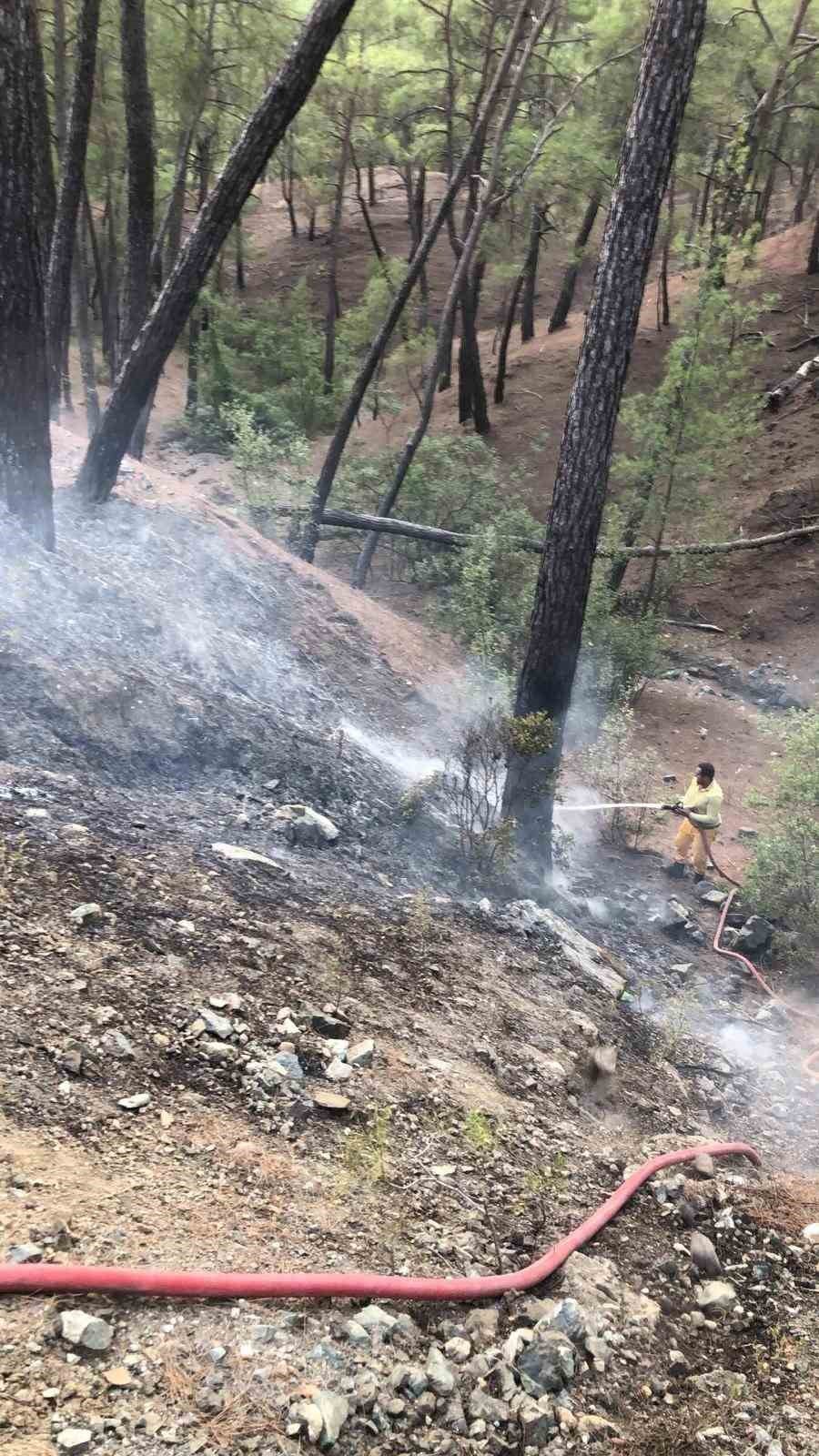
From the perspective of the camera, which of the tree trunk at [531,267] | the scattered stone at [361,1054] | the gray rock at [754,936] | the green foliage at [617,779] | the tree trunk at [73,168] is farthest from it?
the tree trunk at [531,267]

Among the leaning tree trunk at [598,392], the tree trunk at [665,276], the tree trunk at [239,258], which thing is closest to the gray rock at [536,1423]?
the leaning tree trunk at [598,392]

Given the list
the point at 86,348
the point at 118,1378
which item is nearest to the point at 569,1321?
the point at 118,1378

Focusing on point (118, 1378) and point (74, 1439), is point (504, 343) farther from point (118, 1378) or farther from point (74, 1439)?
point (74, 1439)

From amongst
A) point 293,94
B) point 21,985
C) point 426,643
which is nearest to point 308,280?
point 426,643

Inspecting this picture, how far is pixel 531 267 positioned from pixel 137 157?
14.0 metres

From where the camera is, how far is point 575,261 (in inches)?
802

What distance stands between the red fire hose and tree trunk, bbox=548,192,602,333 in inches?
761

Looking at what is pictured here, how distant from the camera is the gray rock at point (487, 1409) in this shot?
8.20 ft

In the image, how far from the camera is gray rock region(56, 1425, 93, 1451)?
198cm

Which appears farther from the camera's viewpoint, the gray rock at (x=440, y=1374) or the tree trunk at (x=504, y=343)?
the tree trunk at (x=504, y=343)

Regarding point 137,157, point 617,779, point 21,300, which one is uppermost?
point 137,157

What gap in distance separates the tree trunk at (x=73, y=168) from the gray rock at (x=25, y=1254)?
25.0 ft

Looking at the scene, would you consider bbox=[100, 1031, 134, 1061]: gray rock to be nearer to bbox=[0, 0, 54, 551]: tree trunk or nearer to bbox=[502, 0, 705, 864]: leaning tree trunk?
bbox=[502, 0, 705, 864]: leaning tree trunk

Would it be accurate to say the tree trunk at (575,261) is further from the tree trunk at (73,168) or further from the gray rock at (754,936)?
the gray rock at (754,936)
